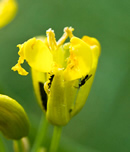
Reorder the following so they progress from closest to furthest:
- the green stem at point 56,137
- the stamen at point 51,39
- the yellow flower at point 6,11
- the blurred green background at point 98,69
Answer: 1. the stamen at point 51,39
2. the green stem at point 56,137
3. the yellow flower at point 6,11
4. the blurred green background at point 98,69

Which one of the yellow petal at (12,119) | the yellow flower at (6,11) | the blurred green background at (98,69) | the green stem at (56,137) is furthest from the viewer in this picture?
the blurred green background at (98,69)

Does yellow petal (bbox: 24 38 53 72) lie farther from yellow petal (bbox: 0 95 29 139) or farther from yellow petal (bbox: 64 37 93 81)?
yellow petal (bbox: 0 95 29 139)

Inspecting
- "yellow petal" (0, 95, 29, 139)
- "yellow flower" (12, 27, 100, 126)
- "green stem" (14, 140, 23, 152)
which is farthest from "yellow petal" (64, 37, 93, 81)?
"green stem" (14, 140, 23, 152)

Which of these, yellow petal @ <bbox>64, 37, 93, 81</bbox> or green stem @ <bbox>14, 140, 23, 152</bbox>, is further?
green stem @ <bbox>14, 140, 23, 152</bbox>

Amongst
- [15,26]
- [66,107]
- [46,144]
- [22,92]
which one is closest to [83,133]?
[22,92]

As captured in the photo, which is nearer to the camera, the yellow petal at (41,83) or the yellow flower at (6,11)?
the yellow petal at (41,83)

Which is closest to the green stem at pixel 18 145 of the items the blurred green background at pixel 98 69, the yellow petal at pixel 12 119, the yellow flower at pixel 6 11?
the yellow petal at pixel 12 119

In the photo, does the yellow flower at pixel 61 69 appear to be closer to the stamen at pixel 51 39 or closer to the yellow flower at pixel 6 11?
the stamen at pixel 51 39
